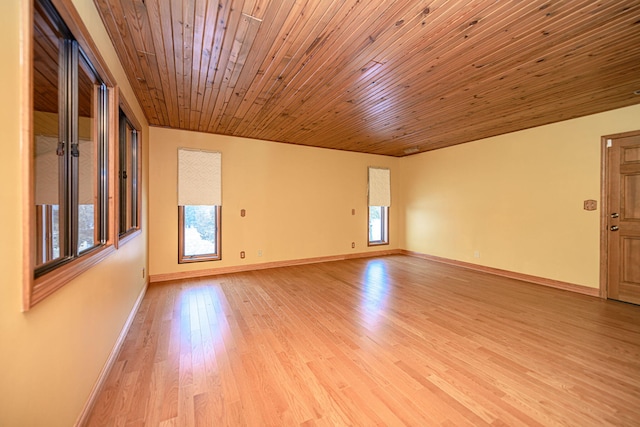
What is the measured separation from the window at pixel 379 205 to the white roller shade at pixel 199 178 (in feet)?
12.0

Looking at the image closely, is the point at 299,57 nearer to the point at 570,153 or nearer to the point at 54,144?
the point at 54,144

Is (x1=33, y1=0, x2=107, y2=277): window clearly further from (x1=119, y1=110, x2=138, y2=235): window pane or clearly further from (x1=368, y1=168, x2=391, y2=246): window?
(x1=368, y1=168, x2=391, y2=246): window

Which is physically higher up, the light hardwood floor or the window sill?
the window sill

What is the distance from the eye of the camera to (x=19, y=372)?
94 cm

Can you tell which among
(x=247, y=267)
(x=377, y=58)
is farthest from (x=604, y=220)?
(x=247, y=267)

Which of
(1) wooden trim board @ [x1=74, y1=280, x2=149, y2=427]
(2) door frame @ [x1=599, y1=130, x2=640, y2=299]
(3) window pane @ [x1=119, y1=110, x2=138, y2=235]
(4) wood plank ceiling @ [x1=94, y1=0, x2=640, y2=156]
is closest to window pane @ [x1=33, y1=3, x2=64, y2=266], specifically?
(4) wood plank ceiling @ [x1=94, y1=0, x2=640, y2=156]

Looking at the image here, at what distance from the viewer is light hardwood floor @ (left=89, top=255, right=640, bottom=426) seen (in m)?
1.62

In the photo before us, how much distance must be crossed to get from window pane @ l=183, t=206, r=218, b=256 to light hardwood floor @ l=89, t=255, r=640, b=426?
3.71 ft

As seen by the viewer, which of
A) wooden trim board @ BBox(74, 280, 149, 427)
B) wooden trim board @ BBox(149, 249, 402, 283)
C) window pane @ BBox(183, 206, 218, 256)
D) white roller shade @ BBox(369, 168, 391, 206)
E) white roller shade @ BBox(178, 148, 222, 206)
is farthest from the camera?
white roller shade @ BBox(369, 168, 391, 206)

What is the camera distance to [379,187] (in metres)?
6.74

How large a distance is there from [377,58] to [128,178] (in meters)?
2.97

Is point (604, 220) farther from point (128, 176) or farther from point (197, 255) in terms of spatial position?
point (197, 255)

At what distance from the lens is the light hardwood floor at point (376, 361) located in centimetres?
162

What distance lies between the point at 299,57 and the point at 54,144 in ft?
6.32
